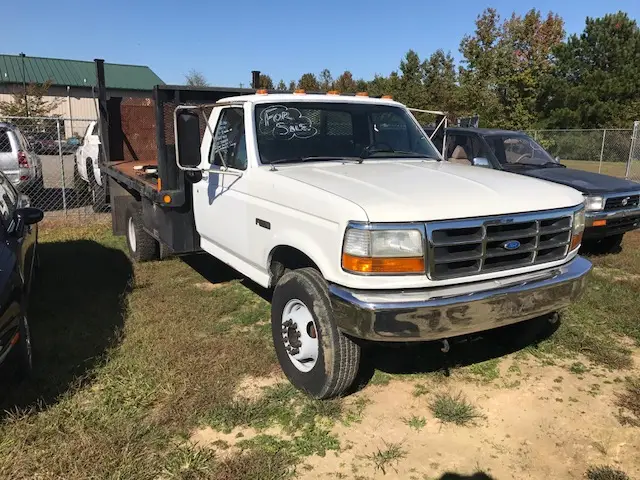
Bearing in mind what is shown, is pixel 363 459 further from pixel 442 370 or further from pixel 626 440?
pixel 626 440

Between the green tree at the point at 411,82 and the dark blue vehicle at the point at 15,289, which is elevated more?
the green tree at the point at 411,82

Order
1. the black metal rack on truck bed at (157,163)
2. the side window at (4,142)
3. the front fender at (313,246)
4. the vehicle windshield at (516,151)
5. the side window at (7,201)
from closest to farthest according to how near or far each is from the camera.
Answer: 1. the front fender at (313,246)
2. the side window at (7,201)
3. the black metal rack on truck bed at (157,163)
4. the vehicle windshield at (516,151)
5. the side window at (4,142)

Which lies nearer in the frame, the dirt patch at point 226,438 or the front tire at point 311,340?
the dirt patch at point 226,438

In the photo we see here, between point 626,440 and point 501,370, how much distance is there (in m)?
1.07

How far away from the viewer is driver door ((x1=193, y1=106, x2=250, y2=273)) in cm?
436

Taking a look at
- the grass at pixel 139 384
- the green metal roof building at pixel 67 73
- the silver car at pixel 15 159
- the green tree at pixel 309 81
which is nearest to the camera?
the grass at pixel 139 384

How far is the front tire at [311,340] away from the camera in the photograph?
3389 mm

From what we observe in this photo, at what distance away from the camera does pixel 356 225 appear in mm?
3047

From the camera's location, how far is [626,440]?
10.7 feet

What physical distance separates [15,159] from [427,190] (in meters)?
9.51

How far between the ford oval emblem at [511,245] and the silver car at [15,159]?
9681mm

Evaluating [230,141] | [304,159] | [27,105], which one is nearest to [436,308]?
[304,159]

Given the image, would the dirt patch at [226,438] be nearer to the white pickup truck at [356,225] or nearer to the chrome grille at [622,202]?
the white pickup truck at [356,225]

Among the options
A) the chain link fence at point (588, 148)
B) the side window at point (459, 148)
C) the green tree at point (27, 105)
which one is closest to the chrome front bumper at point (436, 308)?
the side window at point (459, 148)
